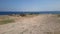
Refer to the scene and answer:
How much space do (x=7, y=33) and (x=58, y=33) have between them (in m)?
4.52

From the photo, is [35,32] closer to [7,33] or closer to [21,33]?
[21,33]

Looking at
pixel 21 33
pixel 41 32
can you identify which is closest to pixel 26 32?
pixel 21 33

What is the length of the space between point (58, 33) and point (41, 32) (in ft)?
4.93

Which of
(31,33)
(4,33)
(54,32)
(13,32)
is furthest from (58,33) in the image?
(4,33)

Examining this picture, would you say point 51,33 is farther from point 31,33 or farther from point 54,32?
point 31,33

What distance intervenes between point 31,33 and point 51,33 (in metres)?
1.75

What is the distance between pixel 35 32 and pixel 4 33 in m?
2.81

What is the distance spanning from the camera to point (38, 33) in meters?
12.0

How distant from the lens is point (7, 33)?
12273 mm

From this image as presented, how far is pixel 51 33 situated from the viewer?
472 inches

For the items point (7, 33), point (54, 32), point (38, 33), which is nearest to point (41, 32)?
point (38, 33)

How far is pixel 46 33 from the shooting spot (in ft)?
39.2

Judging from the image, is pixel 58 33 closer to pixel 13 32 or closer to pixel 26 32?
pixel 26 32

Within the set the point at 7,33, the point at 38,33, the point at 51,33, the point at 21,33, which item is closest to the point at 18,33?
the point at 21,33
